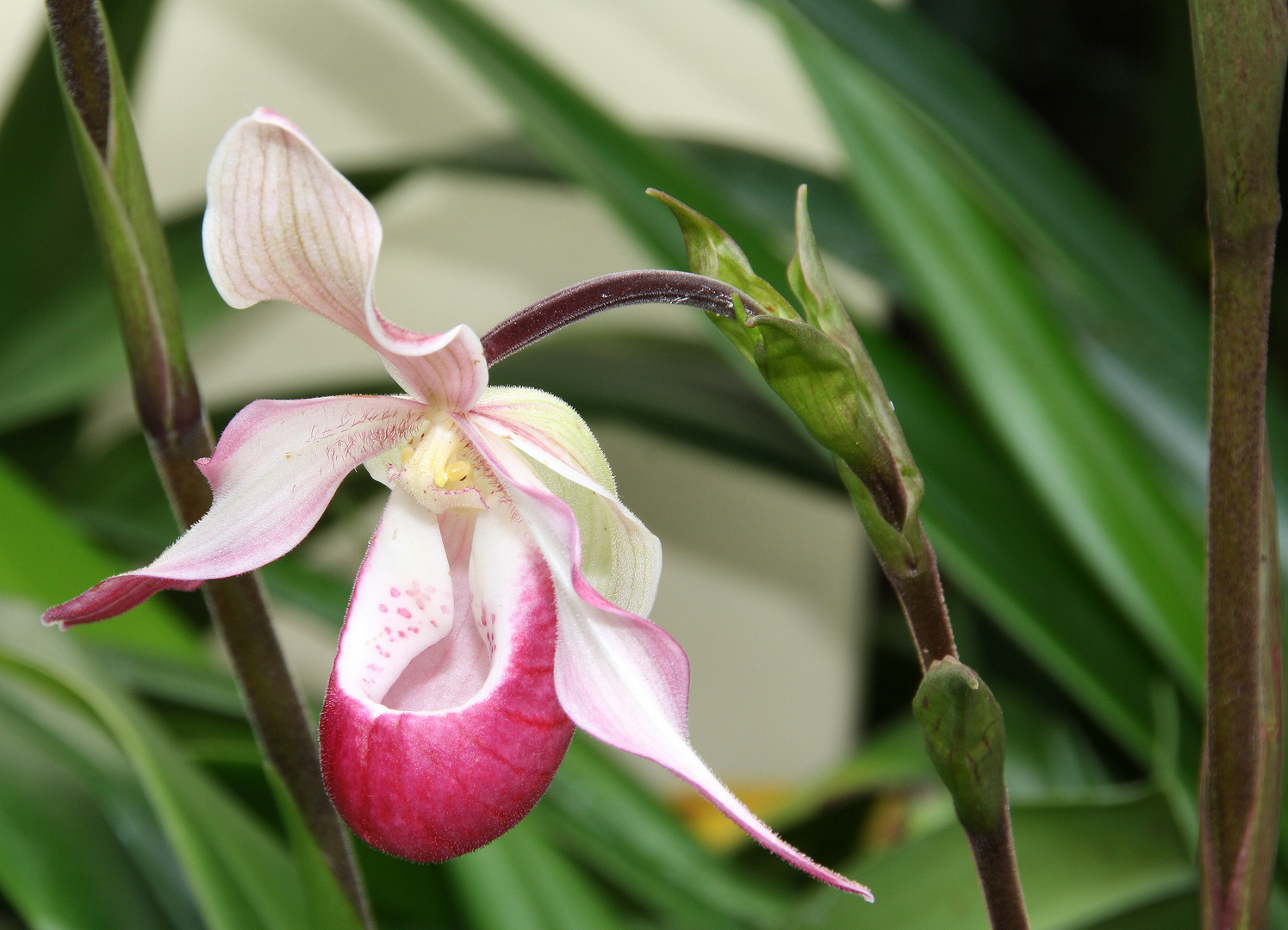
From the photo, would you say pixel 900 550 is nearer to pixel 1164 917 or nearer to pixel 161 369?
pixel 161 369

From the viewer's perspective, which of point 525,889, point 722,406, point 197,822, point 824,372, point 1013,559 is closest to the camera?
point 824,372

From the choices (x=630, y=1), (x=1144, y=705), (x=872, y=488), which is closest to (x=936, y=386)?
(x=1144, y=705)

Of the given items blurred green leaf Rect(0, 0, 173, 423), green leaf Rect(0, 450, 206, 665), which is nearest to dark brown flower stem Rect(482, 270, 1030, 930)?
green leaf Rect(0, 450, 206, 665)

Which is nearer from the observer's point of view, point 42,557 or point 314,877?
point 314,877

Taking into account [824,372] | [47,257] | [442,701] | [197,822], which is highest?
[824,372]

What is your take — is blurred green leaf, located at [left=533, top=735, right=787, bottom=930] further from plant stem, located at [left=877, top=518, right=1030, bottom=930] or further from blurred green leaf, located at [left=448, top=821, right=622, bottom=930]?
plant stem, located at [left=877, top=518, right=1030, bottom=930]

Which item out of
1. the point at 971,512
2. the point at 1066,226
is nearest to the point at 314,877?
the point at 971,512
